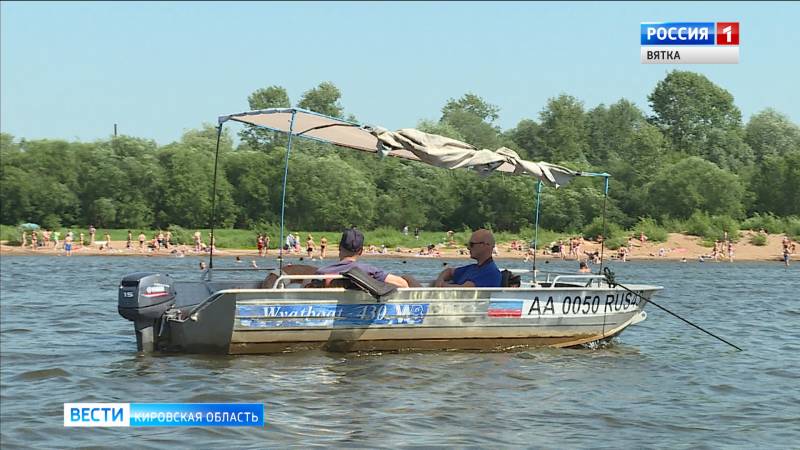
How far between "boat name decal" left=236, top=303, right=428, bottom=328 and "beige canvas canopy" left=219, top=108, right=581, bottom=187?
1.98 m

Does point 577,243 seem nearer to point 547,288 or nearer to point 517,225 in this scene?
point 517,225

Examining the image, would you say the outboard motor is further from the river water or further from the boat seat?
the boat seat

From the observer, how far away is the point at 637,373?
13.7 meters

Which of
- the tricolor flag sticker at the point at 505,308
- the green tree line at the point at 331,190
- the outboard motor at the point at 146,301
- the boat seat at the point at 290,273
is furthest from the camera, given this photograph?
the green tree line at the point at 331,190

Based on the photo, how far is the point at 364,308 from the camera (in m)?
13.3

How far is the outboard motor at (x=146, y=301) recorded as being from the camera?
1274 cm

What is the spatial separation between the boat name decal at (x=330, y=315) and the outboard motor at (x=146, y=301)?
98 cm

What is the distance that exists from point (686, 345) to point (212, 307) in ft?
26.6

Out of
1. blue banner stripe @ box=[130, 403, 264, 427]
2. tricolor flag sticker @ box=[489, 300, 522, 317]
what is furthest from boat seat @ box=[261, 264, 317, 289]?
blue banner stripe @ box=[130, 403, 264, 427]

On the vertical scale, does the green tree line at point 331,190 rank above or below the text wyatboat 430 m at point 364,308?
above

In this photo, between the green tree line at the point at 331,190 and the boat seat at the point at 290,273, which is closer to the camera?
the boat seat at the point at 290,273

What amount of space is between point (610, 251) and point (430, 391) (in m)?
52.4

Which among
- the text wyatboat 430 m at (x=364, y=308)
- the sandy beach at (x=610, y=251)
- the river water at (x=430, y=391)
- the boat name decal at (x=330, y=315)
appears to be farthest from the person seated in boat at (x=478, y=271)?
the sandy beach at (x=610, y=251)

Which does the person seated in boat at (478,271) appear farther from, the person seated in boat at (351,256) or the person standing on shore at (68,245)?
the person standing on shore at (68,245)
